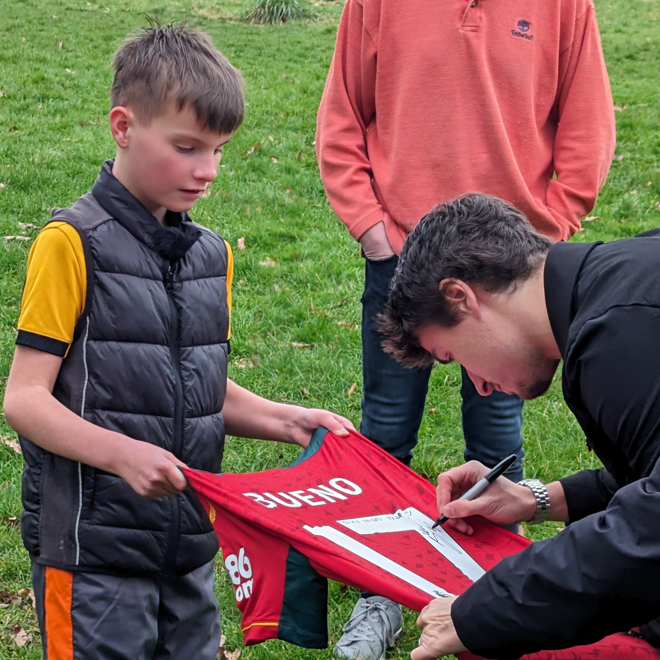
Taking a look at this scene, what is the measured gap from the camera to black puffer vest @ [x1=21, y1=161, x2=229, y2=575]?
209cm

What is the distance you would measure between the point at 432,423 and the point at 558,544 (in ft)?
9.48

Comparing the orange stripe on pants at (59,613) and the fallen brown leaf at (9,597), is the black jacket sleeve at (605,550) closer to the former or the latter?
the orange stripe on pants at (59,613)

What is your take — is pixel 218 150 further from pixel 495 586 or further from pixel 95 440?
pixel 495 586

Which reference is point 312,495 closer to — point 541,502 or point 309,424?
point 309,424

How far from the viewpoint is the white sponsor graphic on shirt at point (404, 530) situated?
2.12 metres

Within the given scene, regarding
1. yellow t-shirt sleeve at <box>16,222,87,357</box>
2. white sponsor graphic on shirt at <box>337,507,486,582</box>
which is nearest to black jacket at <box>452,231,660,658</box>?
white sponsor graphic on shirt at <box>337,507,486,582</box>

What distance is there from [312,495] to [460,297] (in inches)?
26.5

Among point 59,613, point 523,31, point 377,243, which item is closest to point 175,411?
point 59,613

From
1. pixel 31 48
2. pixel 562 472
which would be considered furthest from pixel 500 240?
pixel 31 48

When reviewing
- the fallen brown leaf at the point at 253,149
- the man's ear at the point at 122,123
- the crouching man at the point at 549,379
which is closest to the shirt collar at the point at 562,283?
the crouching man at the point at 549,379

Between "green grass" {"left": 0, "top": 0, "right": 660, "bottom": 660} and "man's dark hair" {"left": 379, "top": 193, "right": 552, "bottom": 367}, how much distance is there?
3.78 ft

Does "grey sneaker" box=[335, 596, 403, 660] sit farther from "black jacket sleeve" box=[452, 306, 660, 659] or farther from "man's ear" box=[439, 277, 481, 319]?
"man's ear" box=[439, 277, 481, 319]

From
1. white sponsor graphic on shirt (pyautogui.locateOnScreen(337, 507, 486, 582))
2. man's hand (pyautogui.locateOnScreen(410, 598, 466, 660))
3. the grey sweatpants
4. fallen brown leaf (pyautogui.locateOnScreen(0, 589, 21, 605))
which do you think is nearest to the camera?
man's hand (pyautogui.locateOnScreen(410, 598, 466, 660))

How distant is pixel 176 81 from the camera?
2156 millimetres
